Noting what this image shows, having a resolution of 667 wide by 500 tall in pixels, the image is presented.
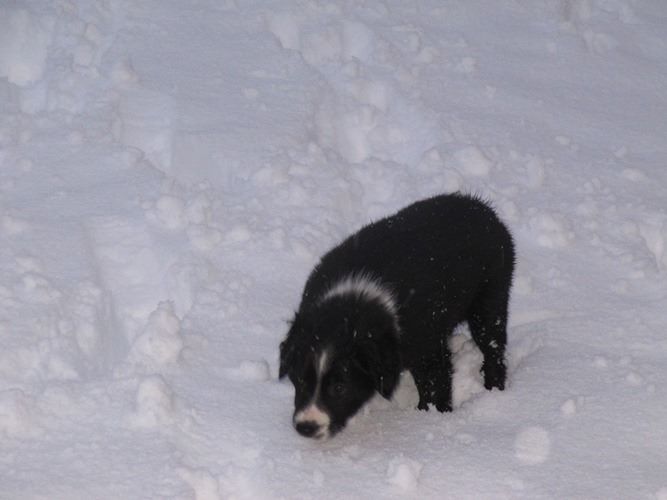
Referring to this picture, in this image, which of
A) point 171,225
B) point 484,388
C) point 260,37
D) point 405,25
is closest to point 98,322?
point 171,225

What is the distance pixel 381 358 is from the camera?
4340 millimetres

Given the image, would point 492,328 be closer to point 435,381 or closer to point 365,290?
point 435,381

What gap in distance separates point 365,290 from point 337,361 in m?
0.38

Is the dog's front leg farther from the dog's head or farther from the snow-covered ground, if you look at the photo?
the dog's head

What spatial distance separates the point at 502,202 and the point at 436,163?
1.68 ft

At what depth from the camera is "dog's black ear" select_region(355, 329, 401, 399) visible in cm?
432

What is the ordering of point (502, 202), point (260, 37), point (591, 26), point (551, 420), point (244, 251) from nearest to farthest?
point (551, 420) < point (244, 251) < point (502, 202) < point (260, 37) < point (591, 26)

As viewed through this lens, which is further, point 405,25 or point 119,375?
point 405,25

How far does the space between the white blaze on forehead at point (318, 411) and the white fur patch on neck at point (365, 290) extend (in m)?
0.33

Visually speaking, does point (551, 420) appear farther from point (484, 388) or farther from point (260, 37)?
point (260, 37)

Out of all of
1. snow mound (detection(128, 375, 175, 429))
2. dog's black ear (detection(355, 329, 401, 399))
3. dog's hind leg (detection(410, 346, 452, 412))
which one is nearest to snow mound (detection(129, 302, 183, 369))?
snow mound (detection(128, 375, 175, 429))

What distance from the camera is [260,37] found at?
7391 millimetres

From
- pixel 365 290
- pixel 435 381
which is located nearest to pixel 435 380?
pixel 435 381

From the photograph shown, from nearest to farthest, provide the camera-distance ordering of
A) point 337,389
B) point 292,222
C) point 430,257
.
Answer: point 337,389 → point 430,257 → point 292,222
